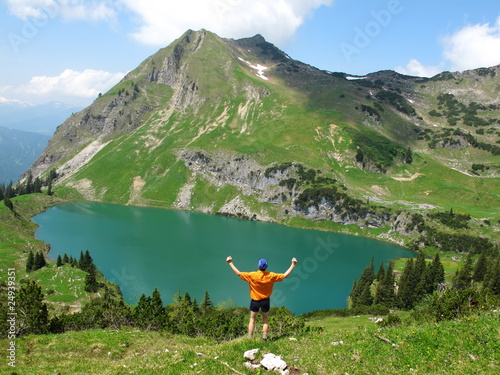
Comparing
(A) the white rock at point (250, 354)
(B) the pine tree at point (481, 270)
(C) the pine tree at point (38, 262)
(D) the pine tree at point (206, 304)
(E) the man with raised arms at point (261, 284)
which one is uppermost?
(E) the man with raised arms at point (261, 284)

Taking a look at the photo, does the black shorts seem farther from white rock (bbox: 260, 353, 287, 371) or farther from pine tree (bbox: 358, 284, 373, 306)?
pine tree (bbox: 358, 284, 373, 306)

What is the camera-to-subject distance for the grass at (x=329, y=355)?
38.8 feet

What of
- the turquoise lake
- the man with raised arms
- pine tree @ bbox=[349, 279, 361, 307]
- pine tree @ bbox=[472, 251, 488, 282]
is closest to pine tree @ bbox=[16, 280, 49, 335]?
the man with raised arms

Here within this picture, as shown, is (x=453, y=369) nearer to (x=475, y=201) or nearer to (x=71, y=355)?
(x=71, y=355)

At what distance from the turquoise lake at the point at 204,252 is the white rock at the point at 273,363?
5635 cm

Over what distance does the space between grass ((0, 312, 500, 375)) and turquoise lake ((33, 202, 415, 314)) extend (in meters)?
51.6

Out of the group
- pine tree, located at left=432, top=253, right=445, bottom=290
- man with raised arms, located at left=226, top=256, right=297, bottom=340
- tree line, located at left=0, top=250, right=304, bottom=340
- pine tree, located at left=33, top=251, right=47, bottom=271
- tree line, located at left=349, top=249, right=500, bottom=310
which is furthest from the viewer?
pine tree, located at left=432, top=253, right=445, bottom=290

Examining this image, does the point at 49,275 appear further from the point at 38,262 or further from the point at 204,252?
the point at 204,252

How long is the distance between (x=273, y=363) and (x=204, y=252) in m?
86.4

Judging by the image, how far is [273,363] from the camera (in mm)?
12258

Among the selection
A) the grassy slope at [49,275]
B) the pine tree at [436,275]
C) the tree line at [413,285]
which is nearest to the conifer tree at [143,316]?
the grassy slope at [49,275]

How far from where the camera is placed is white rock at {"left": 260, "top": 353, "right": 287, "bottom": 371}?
39.6ft

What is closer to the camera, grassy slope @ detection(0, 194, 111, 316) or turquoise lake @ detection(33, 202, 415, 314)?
grassy slope @ detection(0, 194, 111, 316)

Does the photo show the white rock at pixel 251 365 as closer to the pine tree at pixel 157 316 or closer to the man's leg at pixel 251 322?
the man's leg at pixel 251 322
